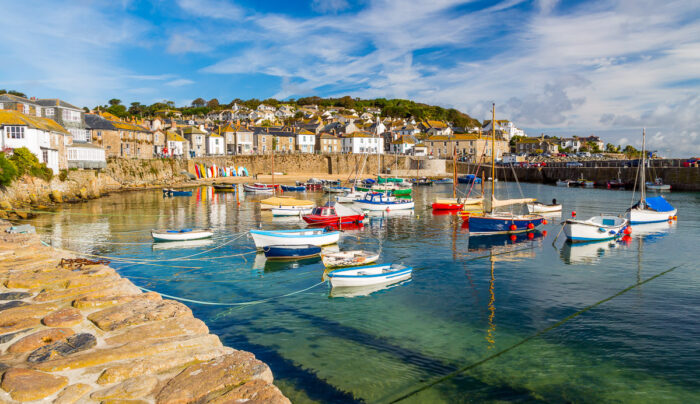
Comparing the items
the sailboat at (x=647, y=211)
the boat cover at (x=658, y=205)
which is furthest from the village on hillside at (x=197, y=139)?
the boat cover at (x=658, y=205)

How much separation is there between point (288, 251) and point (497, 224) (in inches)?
698

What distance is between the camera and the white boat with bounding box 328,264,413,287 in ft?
65.2

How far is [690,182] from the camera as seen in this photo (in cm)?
7944

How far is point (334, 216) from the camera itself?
38.3 m

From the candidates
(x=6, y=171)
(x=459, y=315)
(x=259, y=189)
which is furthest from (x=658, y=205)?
(x=6, y=171)

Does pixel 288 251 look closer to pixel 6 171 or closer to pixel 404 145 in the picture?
pixel 6 171

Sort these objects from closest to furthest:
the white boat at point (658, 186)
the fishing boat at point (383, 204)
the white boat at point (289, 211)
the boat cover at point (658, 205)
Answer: the boat cover at point (658, 205), the white boat at point (289, 211), the fishing boat at point (383, 204), the white boat at point (658, 186)

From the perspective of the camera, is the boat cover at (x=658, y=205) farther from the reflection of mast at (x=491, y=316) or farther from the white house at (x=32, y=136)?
the white house at (x=32, y=136)

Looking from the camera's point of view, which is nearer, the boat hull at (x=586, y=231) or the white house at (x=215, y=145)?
the boat hull at (x=586, y=231)

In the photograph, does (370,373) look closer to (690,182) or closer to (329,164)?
(690,182)

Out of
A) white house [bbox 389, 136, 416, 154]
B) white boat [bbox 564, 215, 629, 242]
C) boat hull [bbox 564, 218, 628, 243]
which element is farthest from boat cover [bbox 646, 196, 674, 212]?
white house [bbox 389, 136, 416, 154]

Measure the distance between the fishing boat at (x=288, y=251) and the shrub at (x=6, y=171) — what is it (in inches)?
1346

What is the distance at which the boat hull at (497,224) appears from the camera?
34.6 metres

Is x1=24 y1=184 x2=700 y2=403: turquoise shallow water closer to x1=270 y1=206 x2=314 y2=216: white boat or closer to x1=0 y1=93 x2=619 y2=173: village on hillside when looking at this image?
x1=270 y1=206 x2=314 y2=216: white boat
